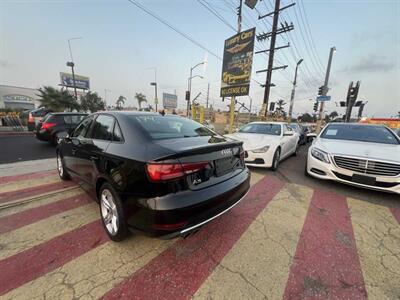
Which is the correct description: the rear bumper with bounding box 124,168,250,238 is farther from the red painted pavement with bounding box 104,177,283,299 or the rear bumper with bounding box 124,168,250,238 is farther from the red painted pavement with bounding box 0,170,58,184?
the red painted pavement with bounding box 0,170,58,184

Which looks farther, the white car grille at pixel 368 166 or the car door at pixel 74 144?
the white car grille at pixel 368 166

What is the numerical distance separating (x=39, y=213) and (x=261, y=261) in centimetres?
329

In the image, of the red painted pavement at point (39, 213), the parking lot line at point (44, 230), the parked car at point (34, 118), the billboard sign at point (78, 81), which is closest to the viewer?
the parking lot line at point (44, 230)

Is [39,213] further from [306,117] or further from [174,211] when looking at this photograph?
[306,117]

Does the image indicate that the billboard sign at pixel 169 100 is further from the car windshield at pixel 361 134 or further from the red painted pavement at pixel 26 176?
the car windshield at pixel 361 134

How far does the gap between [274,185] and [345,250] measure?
2158 mm

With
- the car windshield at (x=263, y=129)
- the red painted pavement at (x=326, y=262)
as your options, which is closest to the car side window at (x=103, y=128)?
the red painted pavement at (x=326, y=262)

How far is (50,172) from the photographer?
4.84 meters

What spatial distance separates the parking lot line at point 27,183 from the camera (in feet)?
12.3

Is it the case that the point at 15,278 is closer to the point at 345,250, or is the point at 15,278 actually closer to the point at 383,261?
the point at 345,250

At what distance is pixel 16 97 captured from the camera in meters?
50.3

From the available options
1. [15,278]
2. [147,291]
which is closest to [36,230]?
[15,278]

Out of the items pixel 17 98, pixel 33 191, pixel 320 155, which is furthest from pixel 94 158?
pixel 17 98

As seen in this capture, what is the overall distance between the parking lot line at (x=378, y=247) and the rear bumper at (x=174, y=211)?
64.2 inches
